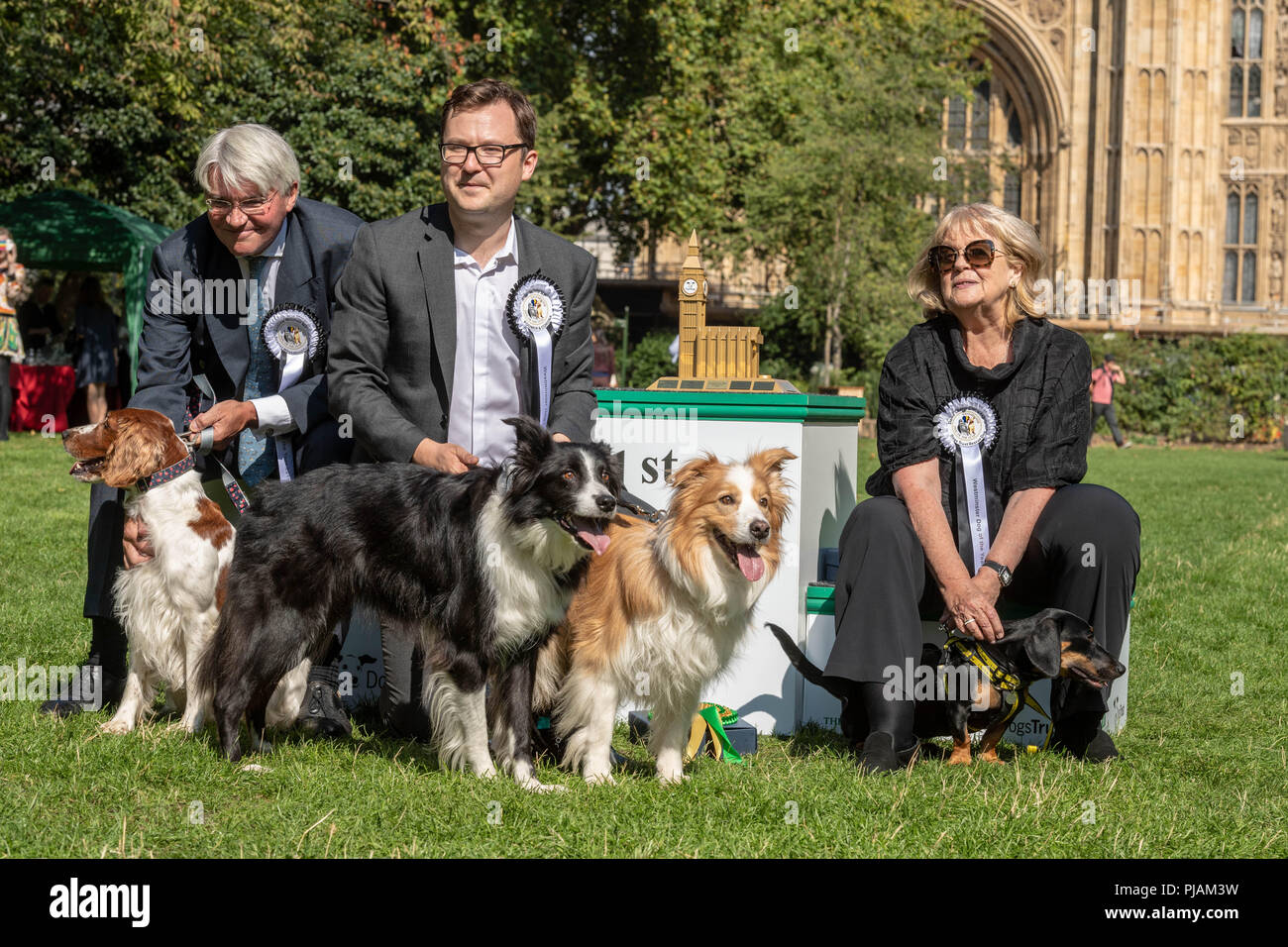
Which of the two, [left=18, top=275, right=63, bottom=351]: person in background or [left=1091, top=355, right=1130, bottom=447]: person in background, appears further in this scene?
[left=1091, top=355, right=1130, bottom=447]: person in background

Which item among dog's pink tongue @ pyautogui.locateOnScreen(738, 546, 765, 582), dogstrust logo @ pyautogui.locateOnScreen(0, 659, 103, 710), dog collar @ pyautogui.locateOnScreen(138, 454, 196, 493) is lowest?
dogstrust logo @ pyautogui.locateOnScreen(0, 659, 103, 710)

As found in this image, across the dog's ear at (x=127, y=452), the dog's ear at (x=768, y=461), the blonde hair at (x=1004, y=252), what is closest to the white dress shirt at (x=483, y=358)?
the dog's ear at (x=768, y=461)

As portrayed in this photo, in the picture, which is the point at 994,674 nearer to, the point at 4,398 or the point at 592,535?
the point at 592,535

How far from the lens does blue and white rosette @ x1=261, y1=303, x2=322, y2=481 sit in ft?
16.0

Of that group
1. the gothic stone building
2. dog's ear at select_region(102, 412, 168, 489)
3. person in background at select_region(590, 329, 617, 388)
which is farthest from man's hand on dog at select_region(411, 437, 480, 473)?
the gothic stone building

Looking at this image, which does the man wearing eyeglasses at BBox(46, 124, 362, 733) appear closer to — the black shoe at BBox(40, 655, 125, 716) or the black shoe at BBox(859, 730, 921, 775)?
the black shoe at BBox(40, 655, 125, 716)

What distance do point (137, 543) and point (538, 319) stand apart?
5.77 ft

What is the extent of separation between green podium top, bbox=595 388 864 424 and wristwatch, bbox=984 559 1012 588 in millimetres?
1019

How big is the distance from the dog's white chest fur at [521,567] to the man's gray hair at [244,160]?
5.39 feet

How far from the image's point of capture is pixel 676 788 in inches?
166

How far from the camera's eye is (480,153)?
4309 millimetres
